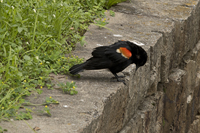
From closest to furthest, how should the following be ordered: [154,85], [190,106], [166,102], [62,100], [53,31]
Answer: [62,100] < [53,31] < [154,85] < [166,102] < [190,106]

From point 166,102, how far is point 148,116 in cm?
75

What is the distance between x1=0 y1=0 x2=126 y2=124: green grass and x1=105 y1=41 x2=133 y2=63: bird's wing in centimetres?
37

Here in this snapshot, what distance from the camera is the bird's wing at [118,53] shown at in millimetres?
2965

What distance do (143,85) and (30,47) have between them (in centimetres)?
132

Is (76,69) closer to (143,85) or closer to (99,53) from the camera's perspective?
(99,53)

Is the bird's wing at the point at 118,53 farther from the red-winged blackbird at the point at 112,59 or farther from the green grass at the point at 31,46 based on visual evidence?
the green grass at the point at 31,46

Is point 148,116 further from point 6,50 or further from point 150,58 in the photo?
point 6,50

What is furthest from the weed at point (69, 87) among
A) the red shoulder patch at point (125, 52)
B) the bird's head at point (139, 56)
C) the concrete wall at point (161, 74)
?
the bird's head at point (139, 56)

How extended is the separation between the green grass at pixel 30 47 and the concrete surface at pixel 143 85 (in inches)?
4.1

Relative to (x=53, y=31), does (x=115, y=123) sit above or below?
below

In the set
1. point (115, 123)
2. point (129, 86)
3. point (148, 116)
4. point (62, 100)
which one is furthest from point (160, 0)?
point (62, 100)

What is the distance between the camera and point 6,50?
117 inches

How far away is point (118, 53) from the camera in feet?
9.82

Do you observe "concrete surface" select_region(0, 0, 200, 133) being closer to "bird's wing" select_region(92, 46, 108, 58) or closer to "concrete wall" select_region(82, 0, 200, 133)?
"concrete wall" select_region(82, 0, 200, 133)
